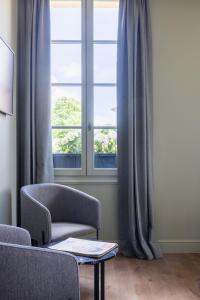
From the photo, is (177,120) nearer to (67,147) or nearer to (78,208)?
(67,147)

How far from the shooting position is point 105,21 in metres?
3.94

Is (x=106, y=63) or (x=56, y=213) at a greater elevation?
(x=106, y=63)

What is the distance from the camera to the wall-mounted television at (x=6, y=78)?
288cm

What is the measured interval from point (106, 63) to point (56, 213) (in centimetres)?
171

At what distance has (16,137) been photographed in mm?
3658

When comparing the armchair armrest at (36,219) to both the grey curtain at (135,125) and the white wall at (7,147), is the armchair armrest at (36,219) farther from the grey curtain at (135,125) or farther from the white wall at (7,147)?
the grey curtain at (135,125)

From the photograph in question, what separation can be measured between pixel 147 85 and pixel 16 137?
4.74 ft

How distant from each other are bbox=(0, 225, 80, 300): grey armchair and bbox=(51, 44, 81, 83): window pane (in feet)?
8.70

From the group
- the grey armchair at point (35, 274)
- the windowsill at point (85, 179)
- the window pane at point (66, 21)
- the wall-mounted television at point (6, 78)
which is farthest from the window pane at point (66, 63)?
the grey armchair at point (35, 274)

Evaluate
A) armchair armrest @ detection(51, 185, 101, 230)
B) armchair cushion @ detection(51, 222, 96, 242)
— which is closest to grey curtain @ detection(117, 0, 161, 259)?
armchair armrest @ detection(51, 185, 101, 230)

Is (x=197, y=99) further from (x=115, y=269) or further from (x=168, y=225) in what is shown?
(x=115, y=269)

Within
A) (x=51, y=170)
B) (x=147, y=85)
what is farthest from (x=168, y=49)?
(x=51, y=170)

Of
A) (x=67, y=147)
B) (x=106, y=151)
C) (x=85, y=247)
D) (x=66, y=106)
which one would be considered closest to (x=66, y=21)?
(x=66, y=106)

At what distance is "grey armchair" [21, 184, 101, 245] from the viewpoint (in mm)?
2841
